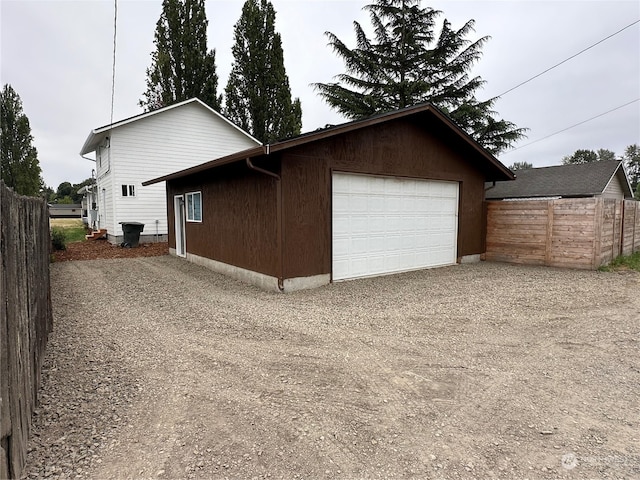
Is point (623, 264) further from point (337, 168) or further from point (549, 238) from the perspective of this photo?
point (337, 168)

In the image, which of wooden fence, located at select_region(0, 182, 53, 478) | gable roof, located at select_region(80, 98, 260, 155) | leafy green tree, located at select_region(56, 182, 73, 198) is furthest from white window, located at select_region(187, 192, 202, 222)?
leafy green tree, located at select_region(56, 182, 73, 198)

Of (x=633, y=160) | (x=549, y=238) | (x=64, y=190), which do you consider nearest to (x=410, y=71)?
(x=549, y=238)

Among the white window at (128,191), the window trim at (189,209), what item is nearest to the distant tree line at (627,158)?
the white window at (128,191)

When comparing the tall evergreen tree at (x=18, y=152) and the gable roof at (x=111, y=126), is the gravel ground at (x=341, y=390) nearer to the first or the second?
the gable roof at (x=111, y=126)

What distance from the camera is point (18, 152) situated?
25.1m

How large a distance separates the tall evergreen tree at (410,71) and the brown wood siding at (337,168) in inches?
407

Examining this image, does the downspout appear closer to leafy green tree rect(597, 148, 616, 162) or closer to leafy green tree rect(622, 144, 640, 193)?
leafy green tree rect(622, 144, 640, 193)

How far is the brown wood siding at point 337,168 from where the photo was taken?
6664 millimetres

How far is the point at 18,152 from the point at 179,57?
14.9 metres

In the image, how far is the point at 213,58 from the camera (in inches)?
804

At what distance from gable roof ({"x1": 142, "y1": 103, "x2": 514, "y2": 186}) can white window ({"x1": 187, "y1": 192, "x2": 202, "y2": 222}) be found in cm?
76

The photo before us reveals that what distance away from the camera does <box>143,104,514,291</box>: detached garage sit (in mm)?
6688

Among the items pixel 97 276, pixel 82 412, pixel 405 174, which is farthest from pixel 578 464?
pixel 97 276

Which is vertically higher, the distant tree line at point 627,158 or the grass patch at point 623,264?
the distant tree line at point 627,158
